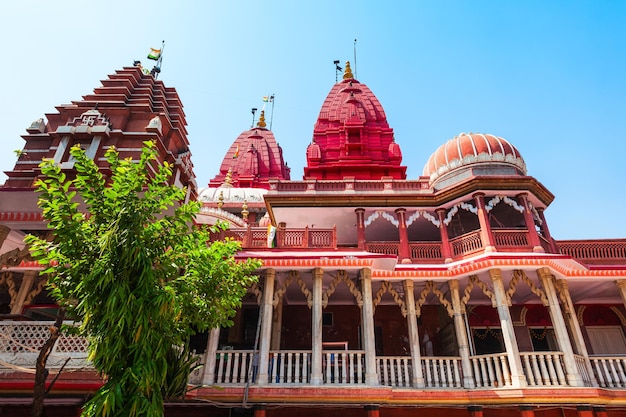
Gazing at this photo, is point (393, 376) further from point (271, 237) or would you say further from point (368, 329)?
point (271, 237)

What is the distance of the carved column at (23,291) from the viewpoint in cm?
1327

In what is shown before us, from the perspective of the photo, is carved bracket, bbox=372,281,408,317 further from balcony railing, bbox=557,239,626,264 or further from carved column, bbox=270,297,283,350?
balcony railing, bbox=557,239,626,264

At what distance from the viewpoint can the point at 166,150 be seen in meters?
15.1

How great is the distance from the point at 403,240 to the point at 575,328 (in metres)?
6.33

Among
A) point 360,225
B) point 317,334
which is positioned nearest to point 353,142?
point 360,225

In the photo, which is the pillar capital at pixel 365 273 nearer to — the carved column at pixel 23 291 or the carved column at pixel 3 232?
the carved column at pixel 3 232

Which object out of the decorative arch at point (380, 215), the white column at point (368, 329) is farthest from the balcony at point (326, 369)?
the decorative arch at point (380, 215)

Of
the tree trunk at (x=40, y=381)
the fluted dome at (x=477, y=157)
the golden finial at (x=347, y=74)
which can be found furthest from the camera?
the golden finial at (x=347, y=74)

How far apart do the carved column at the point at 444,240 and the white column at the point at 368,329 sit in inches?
139

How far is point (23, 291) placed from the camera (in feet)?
44.4

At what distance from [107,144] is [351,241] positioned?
36.2ft

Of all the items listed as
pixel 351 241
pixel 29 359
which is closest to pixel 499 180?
pixel 351 241

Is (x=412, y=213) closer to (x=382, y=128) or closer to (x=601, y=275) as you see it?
(x=601, y=275)

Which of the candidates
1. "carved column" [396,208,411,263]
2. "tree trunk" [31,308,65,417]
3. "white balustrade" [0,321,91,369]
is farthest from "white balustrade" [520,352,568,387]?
"white balustrade" [0,321,91,369]
